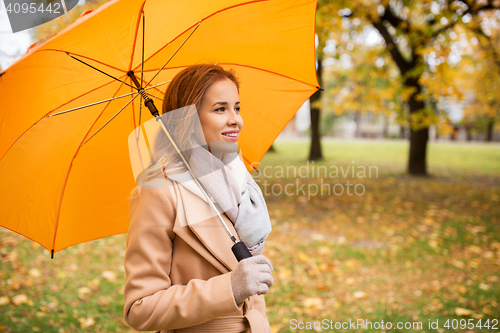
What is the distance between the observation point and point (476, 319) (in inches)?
144

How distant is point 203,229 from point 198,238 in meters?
0.04

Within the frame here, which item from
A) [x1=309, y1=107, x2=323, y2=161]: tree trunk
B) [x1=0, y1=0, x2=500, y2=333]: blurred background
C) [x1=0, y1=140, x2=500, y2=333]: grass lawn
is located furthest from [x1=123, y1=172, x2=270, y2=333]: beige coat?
[x1=309, y1=107, x2=323, y2=161]: tree trunk

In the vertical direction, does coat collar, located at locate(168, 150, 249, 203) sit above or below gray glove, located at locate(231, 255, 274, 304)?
above

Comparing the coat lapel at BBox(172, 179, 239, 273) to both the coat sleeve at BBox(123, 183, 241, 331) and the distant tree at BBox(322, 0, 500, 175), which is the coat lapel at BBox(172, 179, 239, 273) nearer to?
the coat sleeve at BBox(123, 183, 241, 331)

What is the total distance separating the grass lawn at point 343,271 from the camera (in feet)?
12.1

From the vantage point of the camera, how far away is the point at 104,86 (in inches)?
70.9

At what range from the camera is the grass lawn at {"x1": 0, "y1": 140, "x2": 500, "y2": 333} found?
3688 mm

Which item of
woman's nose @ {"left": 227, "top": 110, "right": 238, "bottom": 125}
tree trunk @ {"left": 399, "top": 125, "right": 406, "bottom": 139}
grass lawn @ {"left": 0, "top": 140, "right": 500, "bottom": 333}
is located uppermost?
woman's nose @ {"left": 227, "top": 110, "right": 238, "bottom": 125}

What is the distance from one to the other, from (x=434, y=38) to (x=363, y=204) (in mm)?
3964

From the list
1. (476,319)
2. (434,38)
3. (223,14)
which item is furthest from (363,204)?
(223,14)

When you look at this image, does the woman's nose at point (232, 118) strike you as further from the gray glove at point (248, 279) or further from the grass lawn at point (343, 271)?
the grass lawn at point (343, 271)

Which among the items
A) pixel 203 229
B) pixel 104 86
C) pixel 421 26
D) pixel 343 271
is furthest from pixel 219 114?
pixel 421 26

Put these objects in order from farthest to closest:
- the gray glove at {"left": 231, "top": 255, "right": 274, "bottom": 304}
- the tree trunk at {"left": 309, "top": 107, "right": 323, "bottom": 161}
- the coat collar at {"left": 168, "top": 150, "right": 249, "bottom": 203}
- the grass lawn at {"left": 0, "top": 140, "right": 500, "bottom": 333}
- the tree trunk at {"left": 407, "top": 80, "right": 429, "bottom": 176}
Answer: the tree trunk at {"left": 309, "top": 107, "right": 323, "bottom": 161}, the tree trunk at {"left": 407, "top": 80, "right": 429, "bottom": 176}, the grass lawn at {"left": 0, "top": 140, "right": 500, "bottom": 333}, the coat collar at {"left": 168, "top": 150, "right": 249, "bottom": 203}, the gray glove at {"left": 231, "top": 255, "right": 274, "bottom": 304}

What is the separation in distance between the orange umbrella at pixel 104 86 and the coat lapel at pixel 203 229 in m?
0.70
